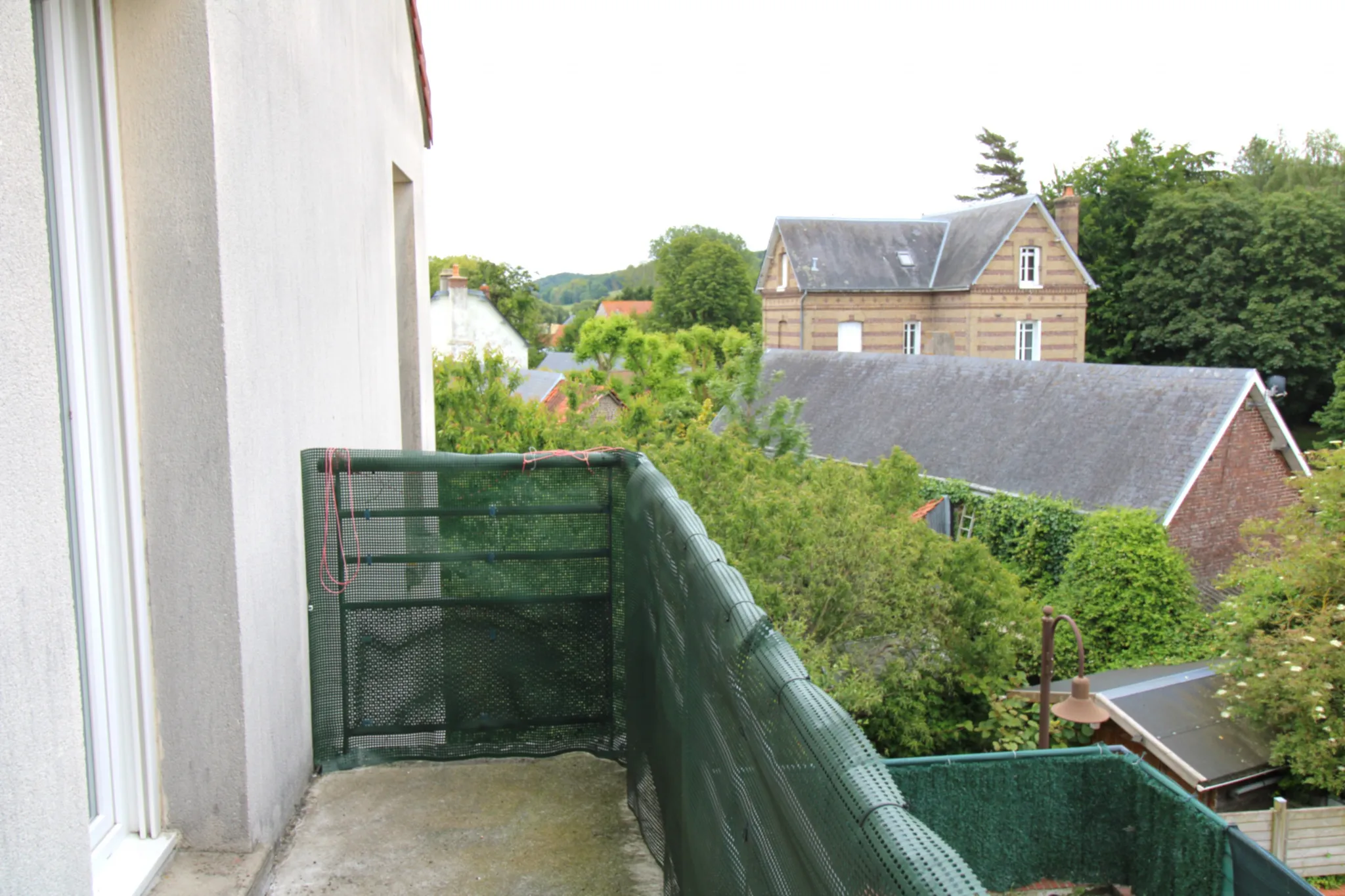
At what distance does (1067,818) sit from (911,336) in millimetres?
35753

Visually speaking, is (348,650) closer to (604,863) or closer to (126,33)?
(604,863)

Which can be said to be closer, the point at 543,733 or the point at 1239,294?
the point at 543,733

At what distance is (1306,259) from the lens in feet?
150

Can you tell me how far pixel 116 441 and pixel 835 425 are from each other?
100ft

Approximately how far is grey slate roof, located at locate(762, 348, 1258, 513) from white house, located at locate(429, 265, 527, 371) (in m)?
26.2

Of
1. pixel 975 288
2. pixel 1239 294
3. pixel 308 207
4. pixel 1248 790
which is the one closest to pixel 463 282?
pixel 975 288

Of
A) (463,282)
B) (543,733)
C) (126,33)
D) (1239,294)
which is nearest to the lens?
(126,33)

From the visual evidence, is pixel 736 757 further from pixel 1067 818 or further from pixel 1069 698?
pixel 1067 818

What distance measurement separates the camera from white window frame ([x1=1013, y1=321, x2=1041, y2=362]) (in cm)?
4478

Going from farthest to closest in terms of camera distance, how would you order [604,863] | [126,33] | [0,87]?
1. [604,863]
2. [126,33]
3. [0,87]

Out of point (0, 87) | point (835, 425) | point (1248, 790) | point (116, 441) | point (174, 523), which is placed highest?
point (0, 87)

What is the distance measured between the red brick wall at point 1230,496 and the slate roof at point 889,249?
20.9 metres

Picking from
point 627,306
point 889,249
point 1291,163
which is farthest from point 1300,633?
point 627,306

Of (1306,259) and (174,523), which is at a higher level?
(1306,259)
